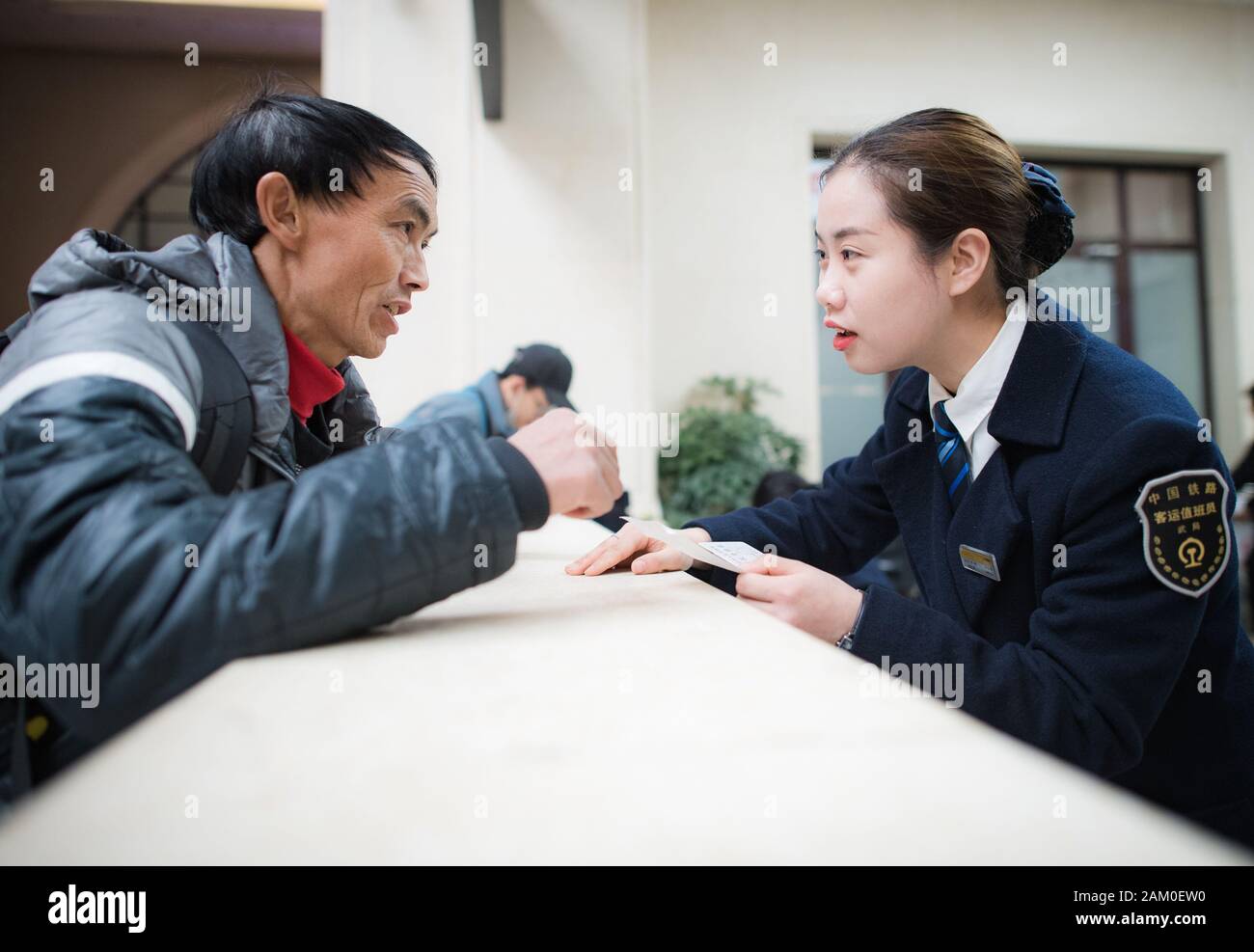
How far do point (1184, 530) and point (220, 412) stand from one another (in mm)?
1195

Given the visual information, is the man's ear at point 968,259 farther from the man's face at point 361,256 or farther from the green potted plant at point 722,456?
the green potted plant at point 722,456

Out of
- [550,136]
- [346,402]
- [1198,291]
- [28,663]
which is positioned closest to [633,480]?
[550,136]

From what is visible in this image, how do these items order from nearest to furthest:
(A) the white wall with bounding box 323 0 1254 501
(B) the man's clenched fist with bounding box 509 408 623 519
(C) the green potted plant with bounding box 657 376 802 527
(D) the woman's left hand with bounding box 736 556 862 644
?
(B) the man's clenched fist with bounding box 509 408 623 519 → (D) the woman's left hand with bounding box 736 556 862 644 → (A) the white wall with bounding box 323 0 1254 501 → (C) the green potted plant with bounding box 657 376 802 527

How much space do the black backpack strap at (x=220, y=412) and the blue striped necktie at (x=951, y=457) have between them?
1089 millimetres

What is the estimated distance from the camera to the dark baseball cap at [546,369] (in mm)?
3393

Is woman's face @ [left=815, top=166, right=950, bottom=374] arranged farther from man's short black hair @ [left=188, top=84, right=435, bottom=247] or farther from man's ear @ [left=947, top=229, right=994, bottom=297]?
man's short black hair @ [left=188, top=84, right=435, bottom=247]

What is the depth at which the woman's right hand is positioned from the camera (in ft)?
3.93

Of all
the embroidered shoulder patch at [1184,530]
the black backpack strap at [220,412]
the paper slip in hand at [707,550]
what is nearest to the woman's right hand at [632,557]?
the paper slip in hand at [707,550]

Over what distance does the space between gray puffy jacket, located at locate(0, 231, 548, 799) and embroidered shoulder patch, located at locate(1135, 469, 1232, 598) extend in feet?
2.52

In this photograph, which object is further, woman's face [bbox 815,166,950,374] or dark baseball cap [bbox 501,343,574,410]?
dark baseball cap [bbox 501,343,574,410]

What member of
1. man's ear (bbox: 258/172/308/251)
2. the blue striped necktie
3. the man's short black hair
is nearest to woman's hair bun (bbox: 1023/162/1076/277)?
the blue striped necktie

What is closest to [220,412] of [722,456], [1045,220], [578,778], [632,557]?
[632,557]

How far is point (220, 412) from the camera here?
0.98 meters
